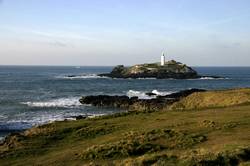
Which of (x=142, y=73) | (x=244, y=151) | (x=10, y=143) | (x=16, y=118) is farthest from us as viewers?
(x=142, y=73)

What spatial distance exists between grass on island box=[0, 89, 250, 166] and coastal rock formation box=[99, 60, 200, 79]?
127m

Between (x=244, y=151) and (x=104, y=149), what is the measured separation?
6736 millimetres

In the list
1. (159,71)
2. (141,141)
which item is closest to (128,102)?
(141,141)

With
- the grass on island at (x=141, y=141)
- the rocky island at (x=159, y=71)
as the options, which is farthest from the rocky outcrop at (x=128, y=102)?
the rocky island at (x=159, y=71)

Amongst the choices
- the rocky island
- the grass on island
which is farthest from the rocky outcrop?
the rocky island

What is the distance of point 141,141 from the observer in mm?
24344

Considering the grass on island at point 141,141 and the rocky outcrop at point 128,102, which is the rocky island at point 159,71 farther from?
the grass on island at point 141,141

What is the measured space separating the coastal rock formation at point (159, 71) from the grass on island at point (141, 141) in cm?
12715

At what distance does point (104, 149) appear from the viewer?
73.5ft

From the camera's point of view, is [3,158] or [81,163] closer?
[81,163]

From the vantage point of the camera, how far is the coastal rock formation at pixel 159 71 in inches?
6388

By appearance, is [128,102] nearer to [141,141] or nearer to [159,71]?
[141,141]

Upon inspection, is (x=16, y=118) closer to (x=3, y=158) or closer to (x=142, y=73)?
(x=3, y=158)

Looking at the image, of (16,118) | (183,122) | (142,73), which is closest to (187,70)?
(142,73)
